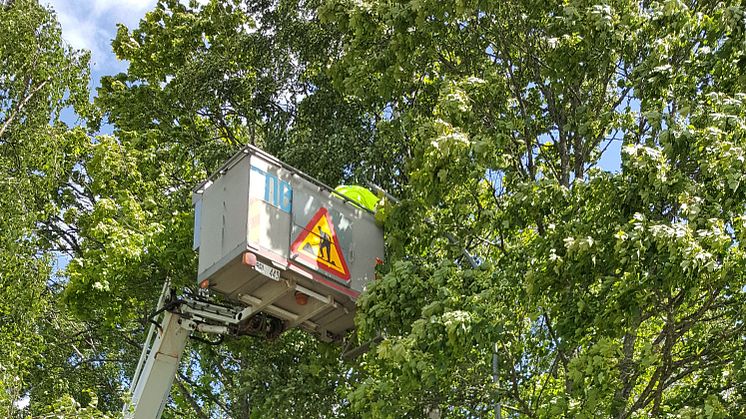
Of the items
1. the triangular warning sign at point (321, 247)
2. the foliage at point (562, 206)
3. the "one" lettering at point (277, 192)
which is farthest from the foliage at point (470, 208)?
the "one" lettering at point (277, 192)

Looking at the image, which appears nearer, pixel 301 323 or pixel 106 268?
pixel 301 323

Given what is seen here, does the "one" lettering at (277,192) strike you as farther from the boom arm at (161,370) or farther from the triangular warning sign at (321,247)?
the boom arm at (161,370)

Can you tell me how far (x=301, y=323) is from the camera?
1548 centimetres

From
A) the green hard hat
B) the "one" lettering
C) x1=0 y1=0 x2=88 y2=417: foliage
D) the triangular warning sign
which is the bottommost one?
the triangular warning sign

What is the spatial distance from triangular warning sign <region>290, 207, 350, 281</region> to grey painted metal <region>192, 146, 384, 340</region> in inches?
0.6

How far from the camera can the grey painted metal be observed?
13.9m

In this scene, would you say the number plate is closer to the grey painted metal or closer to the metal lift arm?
the grey painted metal

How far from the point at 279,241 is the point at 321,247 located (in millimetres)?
705

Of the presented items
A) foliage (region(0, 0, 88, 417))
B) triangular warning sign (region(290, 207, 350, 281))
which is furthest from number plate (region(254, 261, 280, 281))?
foliage (region(0, 0, 88, 417))

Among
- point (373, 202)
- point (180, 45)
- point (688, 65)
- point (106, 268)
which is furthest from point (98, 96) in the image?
point (688, 65)

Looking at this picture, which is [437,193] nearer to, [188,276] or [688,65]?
[688,65]

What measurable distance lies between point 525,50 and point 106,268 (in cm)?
861

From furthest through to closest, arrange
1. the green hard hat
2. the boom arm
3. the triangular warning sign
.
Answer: the boom arm < the green hard hat < the triangular warning sign

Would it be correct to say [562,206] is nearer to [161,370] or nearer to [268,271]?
[268,271]
